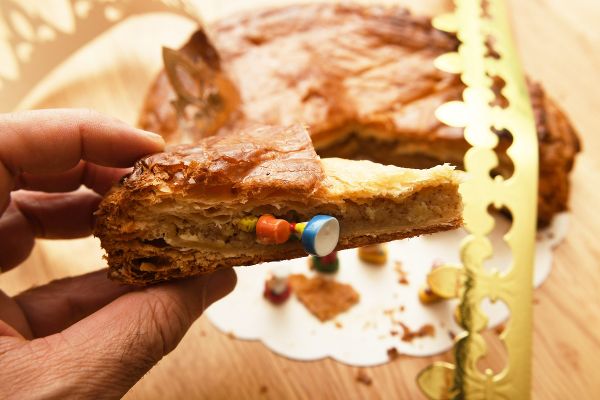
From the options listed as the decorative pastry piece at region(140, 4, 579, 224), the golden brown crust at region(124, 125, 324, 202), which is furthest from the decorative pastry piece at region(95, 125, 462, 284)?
the decorative pastry piece at region(140, 4, 579, 224)

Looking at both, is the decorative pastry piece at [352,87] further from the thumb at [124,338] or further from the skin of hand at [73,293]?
the thumb at [124,338]

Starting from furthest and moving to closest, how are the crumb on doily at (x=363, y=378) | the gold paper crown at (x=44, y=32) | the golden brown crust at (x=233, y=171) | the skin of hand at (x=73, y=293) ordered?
1. the gold paper crown at (x=44, y=32)
2. the crumb on doily at (x=363, y=378)
3. the golden brown crust at (x=233, y=171)
4. the skin of hand at (x=73, y=293)

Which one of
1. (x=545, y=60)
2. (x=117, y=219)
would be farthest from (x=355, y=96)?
(x=117, y=219)

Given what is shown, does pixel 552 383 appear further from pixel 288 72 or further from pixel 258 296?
pixel 288 72

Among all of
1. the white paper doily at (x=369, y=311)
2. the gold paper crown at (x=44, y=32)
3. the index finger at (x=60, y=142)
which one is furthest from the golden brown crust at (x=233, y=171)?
the gold paper crown at (x=44, y=32)

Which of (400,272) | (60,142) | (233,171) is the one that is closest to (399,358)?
(400,272)

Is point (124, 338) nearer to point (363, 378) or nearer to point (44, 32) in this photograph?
point (363, 378)
